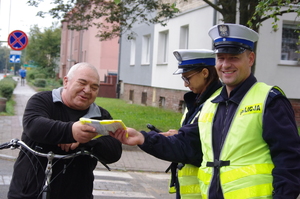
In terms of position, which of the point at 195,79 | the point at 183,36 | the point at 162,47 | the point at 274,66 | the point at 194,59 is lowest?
the point at 195,79

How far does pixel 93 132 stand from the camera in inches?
108

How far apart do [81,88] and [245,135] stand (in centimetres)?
123

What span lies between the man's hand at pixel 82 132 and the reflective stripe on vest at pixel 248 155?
75 cm

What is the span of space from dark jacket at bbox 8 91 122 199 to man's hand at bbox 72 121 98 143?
24 centimetres

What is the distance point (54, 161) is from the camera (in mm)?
3166

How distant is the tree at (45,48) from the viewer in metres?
56.5

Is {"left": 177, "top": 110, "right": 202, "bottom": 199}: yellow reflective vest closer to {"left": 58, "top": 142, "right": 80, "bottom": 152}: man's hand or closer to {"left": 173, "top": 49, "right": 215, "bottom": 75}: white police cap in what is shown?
{"left": 173, "top": 49, "right": 215, "bottom": 75}: white police cap

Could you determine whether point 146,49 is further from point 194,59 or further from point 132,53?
point 194,59

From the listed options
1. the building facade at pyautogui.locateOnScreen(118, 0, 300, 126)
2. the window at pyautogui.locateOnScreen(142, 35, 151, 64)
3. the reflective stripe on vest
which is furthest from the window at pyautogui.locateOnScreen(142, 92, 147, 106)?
the reflective stripe on vest

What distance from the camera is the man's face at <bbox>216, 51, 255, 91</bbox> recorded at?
2.82 metres

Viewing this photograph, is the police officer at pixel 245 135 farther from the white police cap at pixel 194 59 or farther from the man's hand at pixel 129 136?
the white police cap at pixel 194 59

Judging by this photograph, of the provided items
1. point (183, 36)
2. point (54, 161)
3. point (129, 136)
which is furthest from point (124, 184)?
point (183, 36)

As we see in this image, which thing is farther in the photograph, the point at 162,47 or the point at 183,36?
the point at 162,47

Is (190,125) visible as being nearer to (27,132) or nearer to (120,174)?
(27,132)
